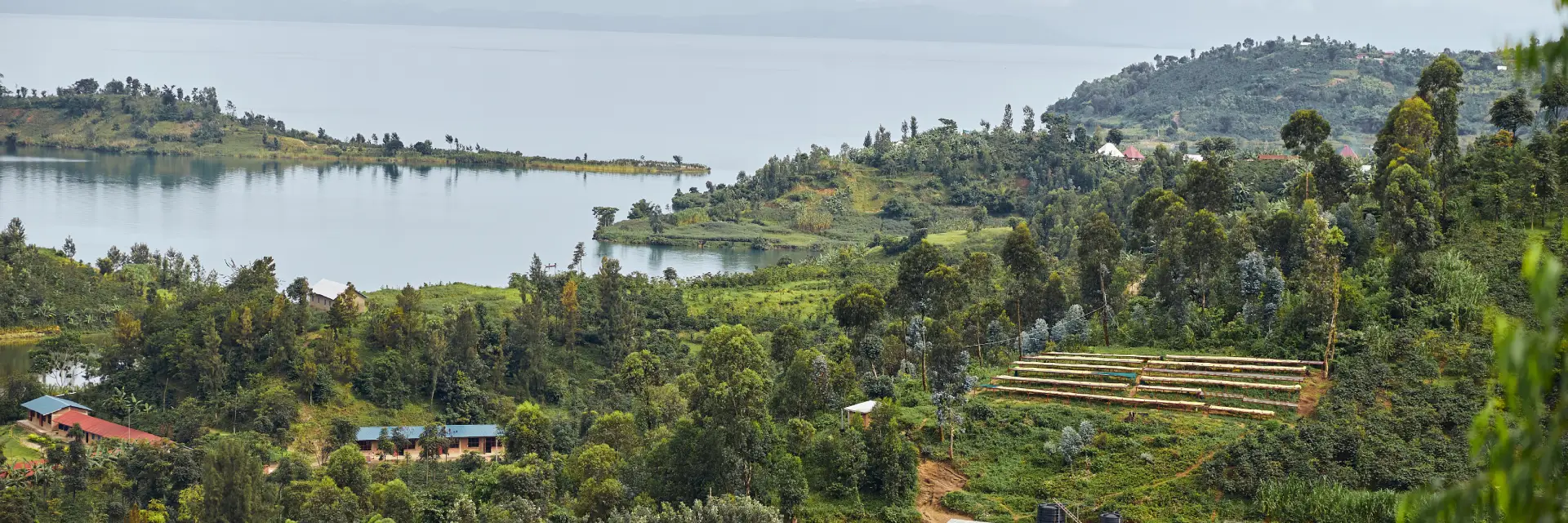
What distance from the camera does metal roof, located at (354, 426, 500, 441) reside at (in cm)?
2552

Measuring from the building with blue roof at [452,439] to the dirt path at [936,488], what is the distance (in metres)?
11.8

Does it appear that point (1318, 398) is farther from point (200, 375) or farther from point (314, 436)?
point (200, 375)

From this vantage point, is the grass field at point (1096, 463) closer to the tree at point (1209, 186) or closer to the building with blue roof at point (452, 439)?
the tree at point (1209, 186)

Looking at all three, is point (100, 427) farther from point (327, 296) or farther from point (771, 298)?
point (771, 298)

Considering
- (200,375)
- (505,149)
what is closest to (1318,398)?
(200,375)

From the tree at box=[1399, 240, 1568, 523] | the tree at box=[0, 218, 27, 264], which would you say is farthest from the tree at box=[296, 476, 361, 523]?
the tree at box=[0, 218, 27, 264]

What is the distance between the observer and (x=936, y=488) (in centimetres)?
1695

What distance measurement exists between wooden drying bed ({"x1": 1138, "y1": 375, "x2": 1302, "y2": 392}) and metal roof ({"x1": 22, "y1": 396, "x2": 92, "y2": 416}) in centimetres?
2152

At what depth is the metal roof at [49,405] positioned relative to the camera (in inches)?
1021

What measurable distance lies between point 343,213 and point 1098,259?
151 ft

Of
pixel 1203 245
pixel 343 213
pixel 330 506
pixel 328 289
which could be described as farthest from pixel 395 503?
pixel 343 213

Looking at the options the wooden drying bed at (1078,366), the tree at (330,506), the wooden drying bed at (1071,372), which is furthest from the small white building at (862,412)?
the tree at (330,506)

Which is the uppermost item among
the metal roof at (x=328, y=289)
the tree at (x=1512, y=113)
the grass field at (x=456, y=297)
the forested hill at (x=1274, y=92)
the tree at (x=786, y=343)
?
the forested hill at (x=1274, y=92)

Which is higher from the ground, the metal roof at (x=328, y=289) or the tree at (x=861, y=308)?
the tree at (x=861, y=308)
